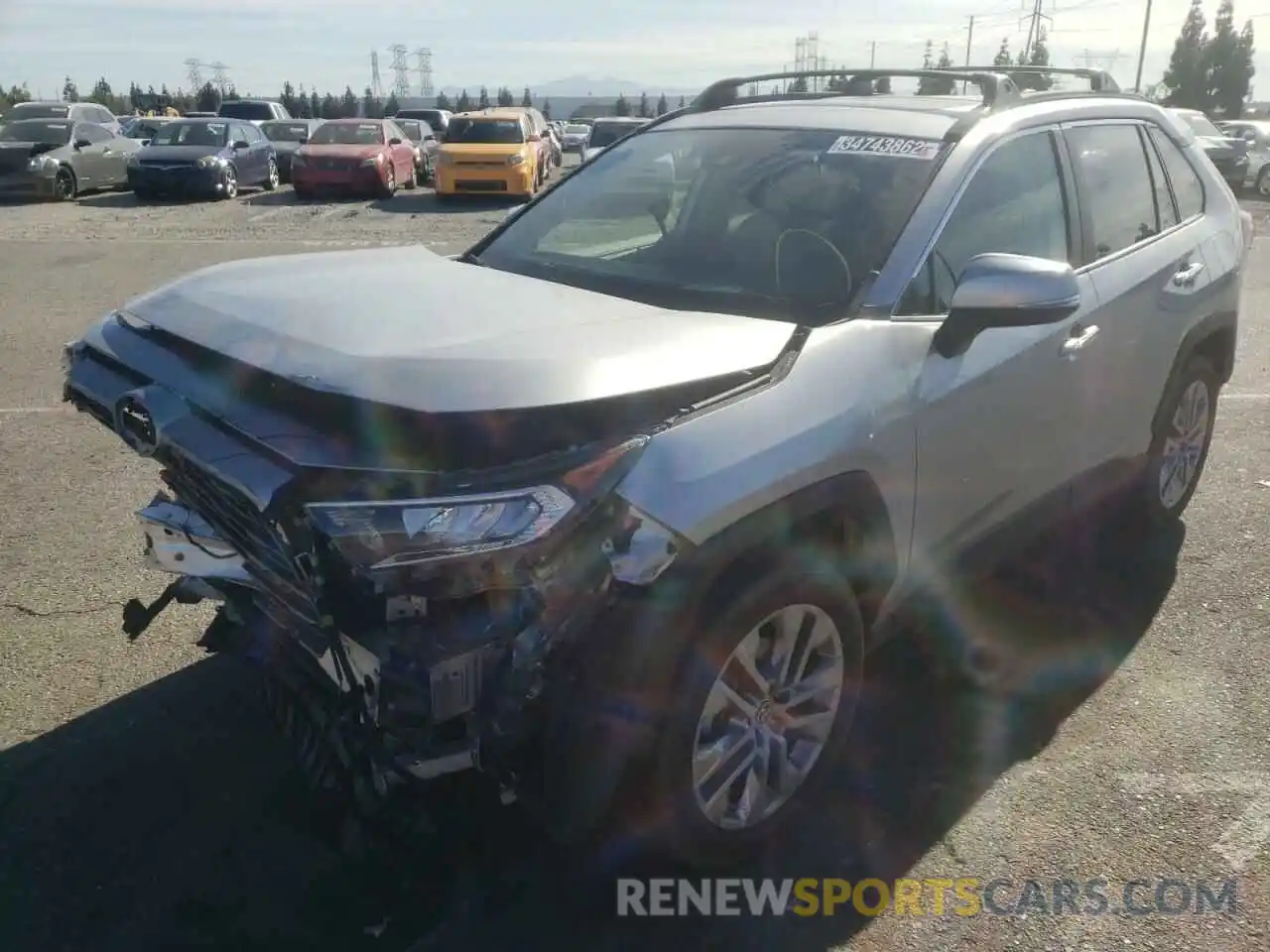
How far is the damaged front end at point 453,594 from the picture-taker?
2197 millimetres

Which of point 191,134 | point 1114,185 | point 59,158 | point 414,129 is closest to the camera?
point 1114,185

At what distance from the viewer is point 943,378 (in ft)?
10.1

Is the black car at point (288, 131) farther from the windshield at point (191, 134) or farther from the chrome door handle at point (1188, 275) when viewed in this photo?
the chrome door handle at point (1188, 275)

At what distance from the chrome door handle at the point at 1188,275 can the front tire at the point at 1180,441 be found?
35 centimetres

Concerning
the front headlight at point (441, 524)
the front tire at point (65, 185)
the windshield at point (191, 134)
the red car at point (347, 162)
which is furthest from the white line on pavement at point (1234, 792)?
the windshield at point (191, 134)

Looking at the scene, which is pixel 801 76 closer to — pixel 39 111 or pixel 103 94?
pixel 39 111

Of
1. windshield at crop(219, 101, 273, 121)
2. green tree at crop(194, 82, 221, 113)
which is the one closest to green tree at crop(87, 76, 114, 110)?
green tree at crop(194, 82, 221, 113)

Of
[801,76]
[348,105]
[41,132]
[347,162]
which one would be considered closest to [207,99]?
[348,105]

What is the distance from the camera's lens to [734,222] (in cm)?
360

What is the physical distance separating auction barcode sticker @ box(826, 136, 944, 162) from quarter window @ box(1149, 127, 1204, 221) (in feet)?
5.67

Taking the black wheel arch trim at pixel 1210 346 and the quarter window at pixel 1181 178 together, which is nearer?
the black wheel arch trim at pixel 1210 346

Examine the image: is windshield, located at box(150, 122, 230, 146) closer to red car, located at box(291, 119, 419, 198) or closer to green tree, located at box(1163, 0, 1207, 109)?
red car, located at box(291, 119, 419, 198)

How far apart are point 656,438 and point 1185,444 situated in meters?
3.42

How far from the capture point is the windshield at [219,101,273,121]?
1284 inches
